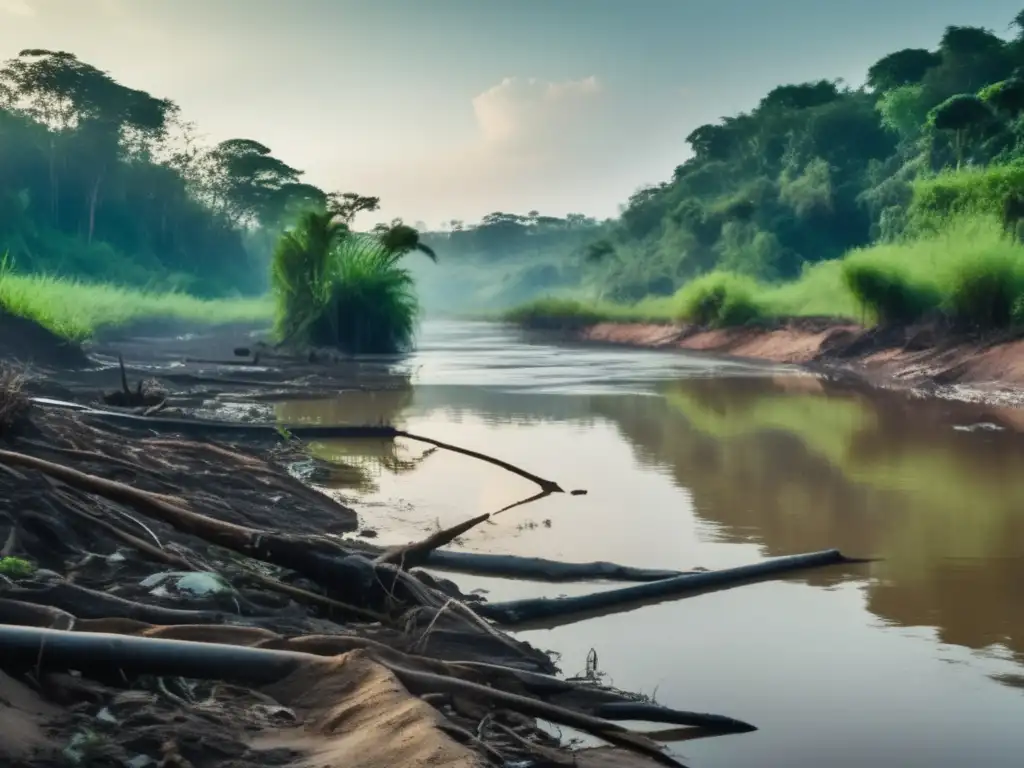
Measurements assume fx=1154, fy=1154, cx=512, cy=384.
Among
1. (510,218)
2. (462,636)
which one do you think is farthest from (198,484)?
(510,218)

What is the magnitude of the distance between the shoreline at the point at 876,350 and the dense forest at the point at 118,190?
30412 millimetres

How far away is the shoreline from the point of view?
20.2 metres

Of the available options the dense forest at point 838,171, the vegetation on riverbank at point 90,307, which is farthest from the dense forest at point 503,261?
the vegetation on riverbank at point 90,307

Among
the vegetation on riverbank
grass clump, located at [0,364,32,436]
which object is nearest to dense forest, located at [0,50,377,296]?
the vegetation on riverbank

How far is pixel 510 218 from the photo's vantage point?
16138cm

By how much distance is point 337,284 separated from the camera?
27.3 meters

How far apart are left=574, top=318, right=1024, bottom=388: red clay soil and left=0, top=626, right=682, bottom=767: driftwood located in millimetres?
16775

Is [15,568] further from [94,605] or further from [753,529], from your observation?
[753,529]

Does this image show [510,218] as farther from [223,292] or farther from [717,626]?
[717,626]

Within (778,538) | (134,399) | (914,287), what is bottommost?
(778,538)

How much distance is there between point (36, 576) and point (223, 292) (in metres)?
71.8

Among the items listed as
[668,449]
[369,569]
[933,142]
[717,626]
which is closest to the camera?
[369,569]

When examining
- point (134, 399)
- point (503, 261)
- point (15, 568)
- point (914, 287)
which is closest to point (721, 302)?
point (914, 287)

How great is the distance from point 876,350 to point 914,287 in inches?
68.5
